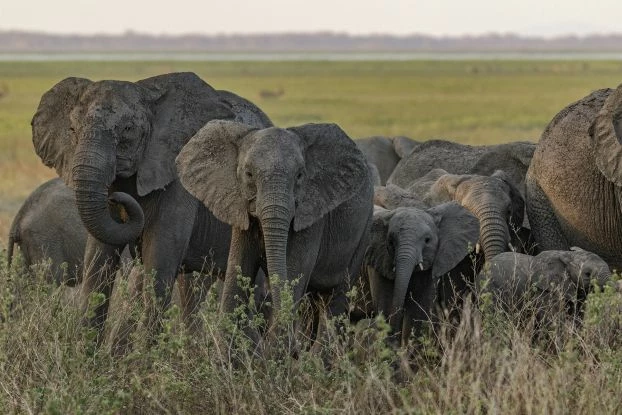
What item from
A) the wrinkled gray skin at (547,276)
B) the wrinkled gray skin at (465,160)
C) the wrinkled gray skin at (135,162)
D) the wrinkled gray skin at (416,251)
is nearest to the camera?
the wrinkled gray skin at (135,162)

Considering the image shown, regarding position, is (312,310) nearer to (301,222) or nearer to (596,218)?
(301,222)

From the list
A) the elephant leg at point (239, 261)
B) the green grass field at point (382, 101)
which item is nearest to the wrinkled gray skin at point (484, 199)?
the elephant leg at point (239, 261)

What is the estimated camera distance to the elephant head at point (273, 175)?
7629mm

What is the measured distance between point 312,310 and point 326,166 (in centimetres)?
144

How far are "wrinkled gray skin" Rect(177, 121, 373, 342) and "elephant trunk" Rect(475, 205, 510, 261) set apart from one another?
4.57ft

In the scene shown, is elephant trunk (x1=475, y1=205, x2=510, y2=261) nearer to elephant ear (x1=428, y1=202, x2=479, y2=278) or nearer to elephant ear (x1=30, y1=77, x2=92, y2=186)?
elephant ear (x1=428, y1=202, x2=479, y2=278)

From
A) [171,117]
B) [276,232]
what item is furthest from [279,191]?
[171,117]

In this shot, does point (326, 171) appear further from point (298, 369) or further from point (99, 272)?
point (99, 272)

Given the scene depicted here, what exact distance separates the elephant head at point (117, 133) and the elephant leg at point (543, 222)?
9.41 ft

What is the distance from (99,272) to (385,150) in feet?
24.6

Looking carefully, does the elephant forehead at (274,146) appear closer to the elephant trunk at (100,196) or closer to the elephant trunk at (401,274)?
the elephant trunk at (100,196)

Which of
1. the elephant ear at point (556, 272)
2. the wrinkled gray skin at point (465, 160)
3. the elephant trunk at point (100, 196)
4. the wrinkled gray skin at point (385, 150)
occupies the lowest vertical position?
the wrinkled gray skin at point (385, 150)

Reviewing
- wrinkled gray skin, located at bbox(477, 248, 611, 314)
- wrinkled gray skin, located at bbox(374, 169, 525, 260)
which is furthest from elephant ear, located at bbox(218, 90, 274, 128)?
wrinkled gray skin, located at bbox(477, 248, 611, 314)

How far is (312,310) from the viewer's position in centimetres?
937
